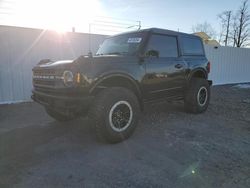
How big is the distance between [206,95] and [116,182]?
4.02 m

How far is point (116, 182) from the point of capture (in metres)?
2.33

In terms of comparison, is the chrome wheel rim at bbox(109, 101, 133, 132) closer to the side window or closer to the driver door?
the driver door

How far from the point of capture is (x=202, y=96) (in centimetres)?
538

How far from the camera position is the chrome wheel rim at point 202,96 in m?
5.25

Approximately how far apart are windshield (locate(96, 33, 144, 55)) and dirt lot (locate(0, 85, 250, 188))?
1613mm

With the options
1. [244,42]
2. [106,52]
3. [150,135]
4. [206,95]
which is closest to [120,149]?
[150,135]

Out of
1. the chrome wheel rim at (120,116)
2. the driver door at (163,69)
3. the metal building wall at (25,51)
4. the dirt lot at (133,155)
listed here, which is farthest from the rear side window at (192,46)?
the metal building wall at (25,51)

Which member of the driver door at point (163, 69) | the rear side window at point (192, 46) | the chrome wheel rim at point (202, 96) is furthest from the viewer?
the chrome wheel rim at point (202, 96)

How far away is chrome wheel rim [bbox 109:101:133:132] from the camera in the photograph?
10.7ft

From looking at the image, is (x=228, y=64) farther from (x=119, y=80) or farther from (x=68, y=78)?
(x=68, y=78)

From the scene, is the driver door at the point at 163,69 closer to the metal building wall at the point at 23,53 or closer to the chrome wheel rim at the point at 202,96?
the chrome wheel rim at the point at 202,96

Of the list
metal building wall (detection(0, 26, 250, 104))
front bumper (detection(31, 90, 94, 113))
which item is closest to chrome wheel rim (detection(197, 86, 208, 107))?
front bumper (detection(31, 90, 94, 113))

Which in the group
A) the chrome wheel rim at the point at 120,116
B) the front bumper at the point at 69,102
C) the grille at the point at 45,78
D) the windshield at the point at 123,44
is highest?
the windshield at the point at 123,44

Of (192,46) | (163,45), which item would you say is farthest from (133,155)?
(192,46)
